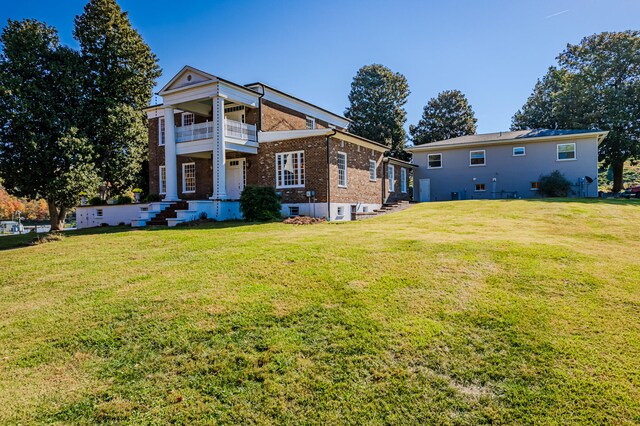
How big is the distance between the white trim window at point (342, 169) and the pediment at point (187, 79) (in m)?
7.38

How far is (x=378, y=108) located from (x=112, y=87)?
28.3 metres

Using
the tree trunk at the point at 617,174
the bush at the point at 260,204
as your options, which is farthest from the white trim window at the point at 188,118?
the tree trunk at the point at 617,174

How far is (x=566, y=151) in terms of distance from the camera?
24172 millimetres

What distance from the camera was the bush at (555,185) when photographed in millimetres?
23453

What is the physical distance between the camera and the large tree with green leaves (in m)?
28.6

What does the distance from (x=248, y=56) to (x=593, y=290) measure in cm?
1455

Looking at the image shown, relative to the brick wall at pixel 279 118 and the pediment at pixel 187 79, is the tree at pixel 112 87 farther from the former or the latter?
the brick wall at pixel 279 118

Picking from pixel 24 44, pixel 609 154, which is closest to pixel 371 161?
pixel 24 44

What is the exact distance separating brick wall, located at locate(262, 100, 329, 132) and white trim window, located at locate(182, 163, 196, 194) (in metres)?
5.57

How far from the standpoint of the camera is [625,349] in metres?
4.31

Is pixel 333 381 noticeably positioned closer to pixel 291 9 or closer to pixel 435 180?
pixel 291 9

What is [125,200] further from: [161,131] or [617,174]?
[617,174]

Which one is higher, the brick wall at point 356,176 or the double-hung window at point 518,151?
the double-hung window at point 518,151

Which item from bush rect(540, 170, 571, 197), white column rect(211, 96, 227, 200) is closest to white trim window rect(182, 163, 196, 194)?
white column rect(211, 96, 227, 200)
